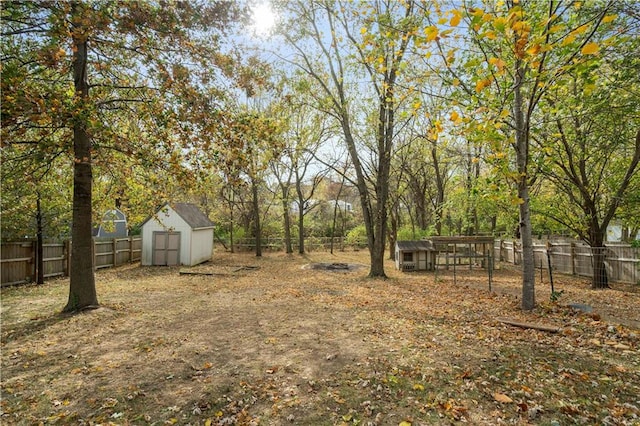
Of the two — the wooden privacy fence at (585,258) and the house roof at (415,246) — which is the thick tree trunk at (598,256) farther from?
the house roof at (415,246)

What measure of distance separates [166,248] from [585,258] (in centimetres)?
2119

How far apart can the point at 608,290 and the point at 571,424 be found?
36.1 ft

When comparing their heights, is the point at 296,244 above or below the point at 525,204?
below

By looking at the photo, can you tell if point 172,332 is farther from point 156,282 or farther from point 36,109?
point 156,282

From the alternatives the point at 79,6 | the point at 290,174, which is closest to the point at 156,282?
the point at 79,6

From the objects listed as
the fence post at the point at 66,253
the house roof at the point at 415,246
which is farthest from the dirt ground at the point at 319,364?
the house roof at the point at 415,246

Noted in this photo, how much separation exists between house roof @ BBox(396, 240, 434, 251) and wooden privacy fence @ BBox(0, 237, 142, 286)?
1420 cm

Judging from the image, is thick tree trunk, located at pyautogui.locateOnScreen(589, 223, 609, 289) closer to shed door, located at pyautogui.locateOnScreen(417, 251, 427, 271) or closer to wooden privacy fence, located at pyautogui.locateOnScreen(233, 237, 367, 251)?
shed door, located at pyautogui.locateOnScreen(417, 251, 427, 271)

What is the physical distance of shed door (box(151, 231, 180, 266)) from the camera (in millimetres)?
19422

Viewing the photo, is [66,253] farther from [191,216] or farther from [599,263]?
[599,263]

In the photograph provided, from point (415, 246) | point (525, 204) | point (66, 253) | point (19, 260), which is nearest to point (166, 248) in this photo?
point (66, 253)

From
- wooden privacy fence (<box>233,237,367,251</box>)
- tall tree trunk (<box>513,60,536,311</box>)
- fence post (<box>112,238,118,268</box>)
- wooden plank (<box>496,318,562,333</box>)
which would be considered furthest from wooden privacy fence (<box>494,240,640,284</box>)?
fence post (<box>112,238,118,268</box>)

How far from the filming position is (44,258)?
1317cm

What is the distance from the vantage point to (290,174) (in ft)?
92.0
